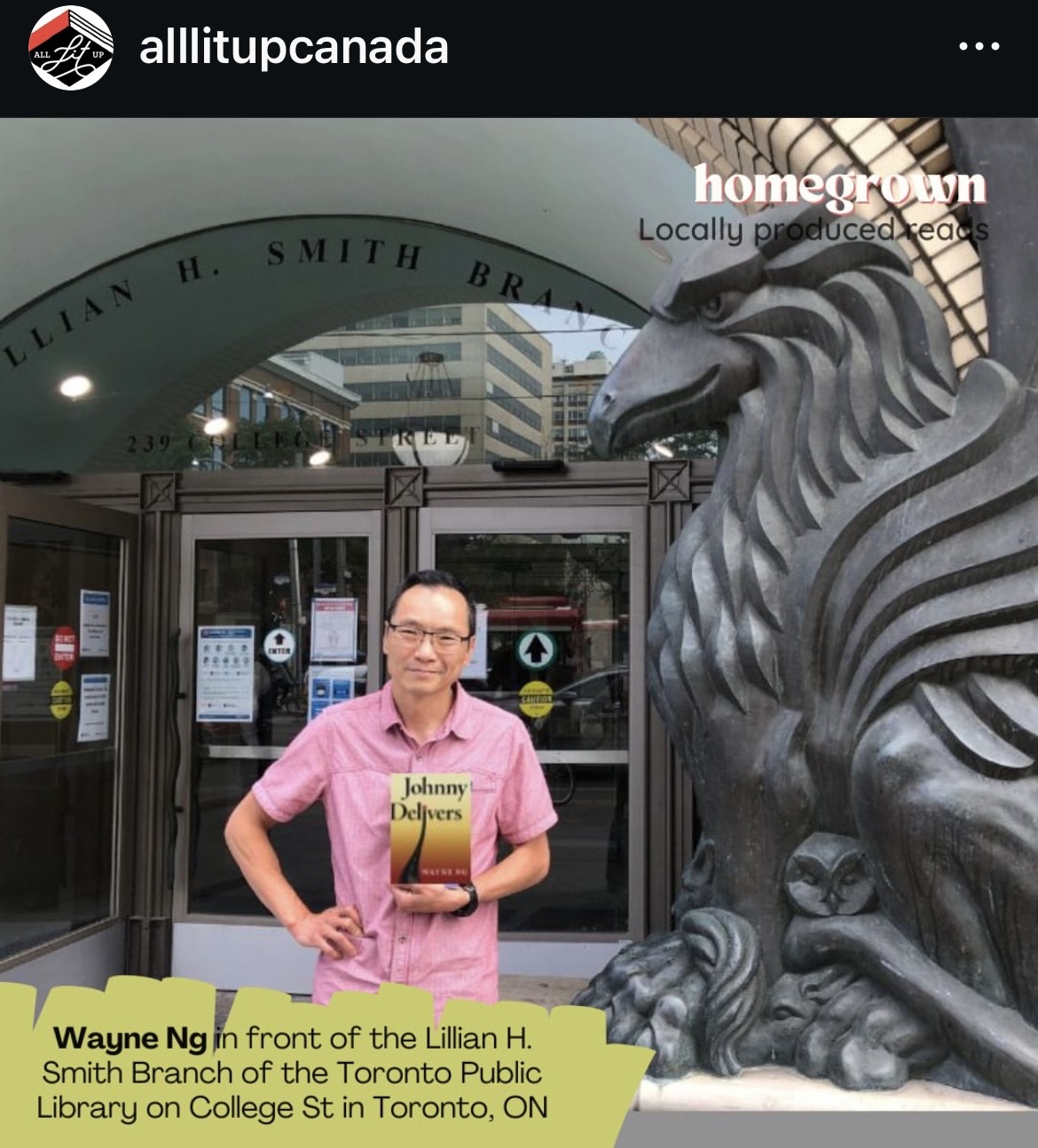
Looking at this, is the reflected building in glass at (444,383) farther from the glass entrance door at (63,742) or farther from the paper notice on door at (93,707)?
the paper notice on door at (93,707)

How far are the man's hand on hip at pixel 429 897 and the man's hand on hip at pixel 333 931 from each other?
0.41 ft

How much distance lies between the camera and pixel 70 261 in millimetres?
6621

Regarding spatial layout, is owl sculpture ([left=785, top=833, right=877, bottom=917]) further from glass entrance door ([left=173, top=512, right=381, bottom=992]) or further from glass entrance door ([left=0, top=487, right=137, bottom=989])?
Result: glass entrance door ([left=0, top=487, right=137, bottom=989])

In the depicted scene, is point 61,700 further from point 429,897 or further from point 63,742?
point 429,897

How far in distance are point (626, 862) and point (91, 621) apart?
267cm

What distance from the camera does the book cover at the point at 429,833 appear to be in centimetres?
228

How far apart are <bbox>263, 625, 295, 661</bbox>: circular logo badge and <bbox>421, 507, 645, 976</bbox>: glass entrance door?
79 centimetres

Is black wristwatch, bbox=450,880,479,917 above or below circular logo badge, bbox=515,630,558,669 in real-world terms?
below

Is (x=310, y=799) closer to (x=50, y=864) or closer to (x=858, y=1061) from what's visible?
(x=858, y=1061)

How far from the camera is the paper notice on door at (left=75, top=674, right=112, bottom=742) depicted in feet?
17.2

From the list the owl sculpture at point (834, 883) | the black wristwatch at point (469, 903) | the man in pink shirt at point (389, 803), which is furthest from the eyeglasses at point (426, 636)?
the owl sculpture at point (834, 883)

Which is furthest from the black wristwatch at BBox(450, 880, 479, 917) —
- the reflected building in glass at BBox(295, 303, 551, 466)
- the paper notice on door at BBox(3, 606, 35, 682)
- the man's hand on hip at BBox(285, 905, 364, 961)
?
the reflected building in glass at BBox(295, 303, 551, 466)

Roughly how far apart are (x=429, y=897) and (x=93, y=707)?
349 centimetres

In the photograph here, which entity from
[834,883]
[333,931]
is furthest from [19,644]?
[834,883]
